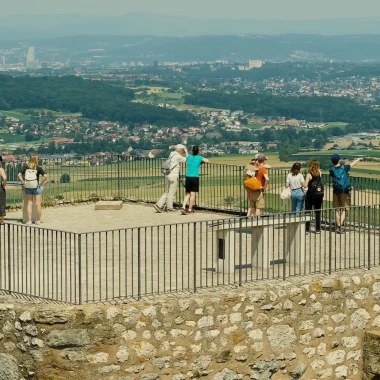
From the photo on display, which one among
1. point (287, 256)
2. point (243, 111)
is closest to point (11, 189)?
point (287, 256)

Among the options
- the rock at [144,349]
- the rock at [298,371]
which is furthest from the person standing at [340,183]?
the rock at [144,349]

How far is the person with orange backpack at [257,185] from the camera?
2173 cm

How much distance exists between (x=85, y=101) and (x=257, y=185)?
160 m

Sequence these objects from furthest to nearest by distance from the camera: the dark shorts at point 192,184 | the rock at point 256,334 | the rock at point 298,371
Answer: the dark shorts at point 192,184
the rock at point 298,371
the rock at point 256,334

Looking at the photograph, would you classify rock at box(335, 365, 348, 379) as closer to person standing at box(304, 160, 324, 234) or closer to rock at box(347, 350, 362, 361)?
rock at box(347, 350, 362, 361)

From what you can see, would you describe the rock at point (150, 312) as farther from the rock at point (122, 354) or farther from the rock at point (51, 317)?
the rock at point (51, 317)

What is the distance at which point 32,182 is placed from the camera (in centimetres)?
2219

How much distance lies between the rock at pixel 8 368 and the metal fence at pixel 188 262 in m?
0.98

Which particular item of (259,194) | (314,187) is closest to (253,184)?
(259,194)

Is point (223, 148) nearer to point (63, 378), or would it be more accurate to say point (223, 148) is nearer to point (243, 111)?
point (243, 111)

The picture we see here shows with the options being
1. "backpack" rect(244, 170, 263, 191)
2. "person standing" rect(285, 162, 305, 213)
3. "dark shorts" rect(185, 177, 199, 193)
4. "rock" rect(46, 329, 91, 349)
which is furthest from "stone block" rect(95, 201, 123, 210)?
"rock" rect(46, 329, 91, 349)

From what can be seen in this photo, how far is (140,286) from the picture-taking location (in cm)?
1689

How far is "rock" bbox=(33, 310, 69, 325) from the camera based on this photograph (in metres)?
15.5

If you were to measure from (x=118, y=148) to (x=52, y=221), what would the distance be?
9400cm
